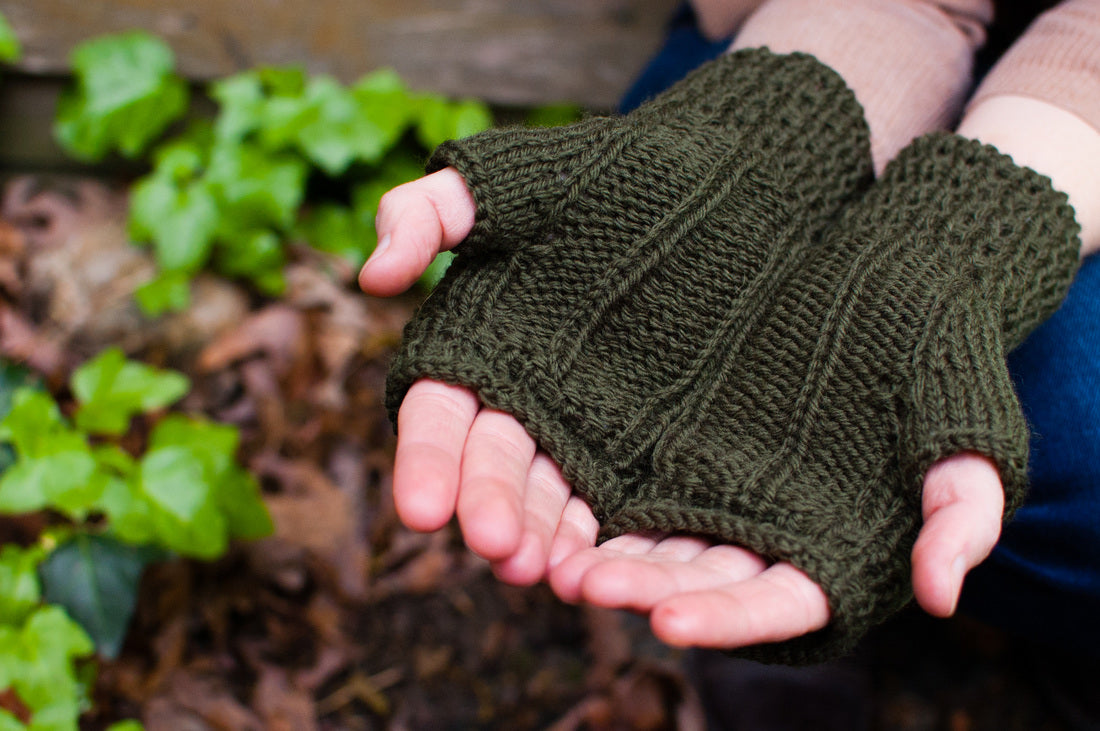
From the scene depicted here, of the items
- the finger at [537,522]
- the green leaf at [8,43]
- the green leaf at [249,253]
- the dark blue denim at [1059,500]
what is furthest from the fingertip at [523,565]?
the green leaf at [8,43]

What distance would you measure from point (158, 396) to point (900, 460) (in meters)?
1.23

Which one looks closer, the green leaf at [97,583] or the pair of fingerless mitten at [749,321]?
the pair of fingerless mitten at [749,321]

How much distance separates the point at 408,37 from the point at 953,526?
175 cm

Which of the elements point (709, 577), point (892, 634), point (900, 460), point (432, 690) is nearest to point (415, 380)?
point (709, 577)

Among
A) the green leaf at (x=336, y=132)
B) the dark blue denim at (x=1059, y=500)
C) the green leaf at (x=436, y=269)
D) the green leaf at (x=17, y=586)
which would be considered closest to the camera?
the dark blue denim at (x=1059, y=500)

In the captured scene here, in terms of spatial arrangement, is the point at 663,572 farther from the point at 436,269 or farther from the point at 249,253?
the point at 249,253

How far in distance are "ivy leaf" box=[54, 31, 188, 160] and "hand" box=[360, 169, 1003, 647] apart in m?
1.34

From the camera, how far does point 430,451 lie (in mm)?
788

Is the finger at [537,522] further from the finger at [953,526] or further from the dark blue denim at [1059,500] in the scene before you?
the dark blue denim at [1059,500]

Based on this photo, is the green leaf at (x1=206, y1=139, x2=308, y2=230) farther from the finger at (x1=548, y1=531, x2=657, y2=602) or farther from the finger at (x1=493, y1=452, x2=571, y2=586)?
the finger at (x1=548, y1=531, x2=657, y2=602)

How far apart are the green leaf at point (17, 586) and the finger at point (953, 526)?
1299 millimetres

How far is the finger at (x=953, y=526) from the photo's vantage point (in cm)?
70

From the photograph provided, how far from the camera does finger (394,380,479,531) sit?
0.73m

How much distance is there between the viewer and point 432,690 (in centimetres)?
156
